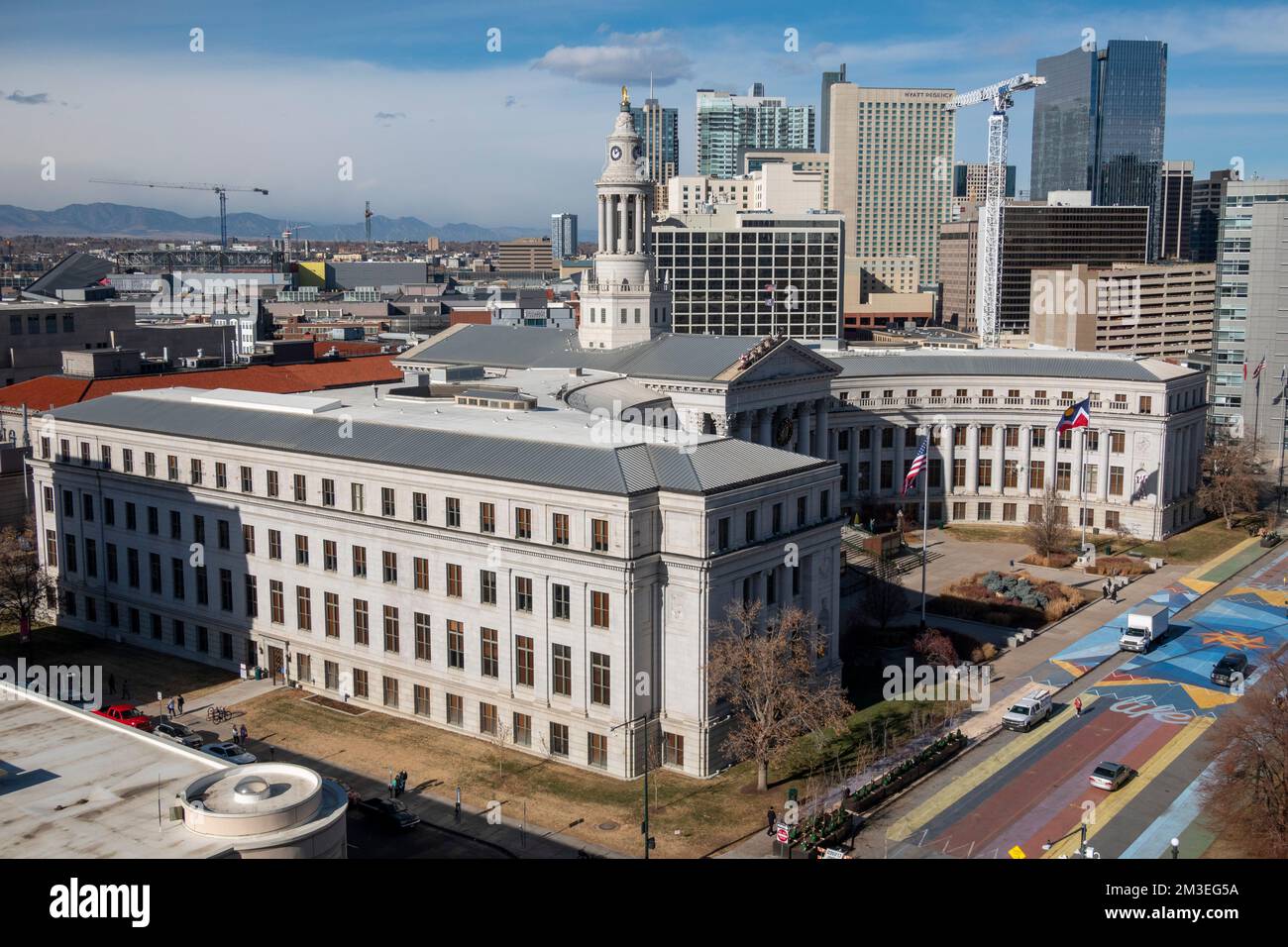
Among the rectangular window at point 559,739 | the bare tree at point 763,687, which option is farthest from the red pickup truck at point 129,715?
the bare tree at point 763,687

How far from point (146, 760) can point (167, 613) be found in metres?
39.4

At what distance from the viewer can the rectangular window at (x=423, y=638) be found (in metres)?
67.5

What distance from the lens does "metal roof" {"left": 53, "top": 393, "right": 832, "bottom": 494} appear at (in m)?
61.4

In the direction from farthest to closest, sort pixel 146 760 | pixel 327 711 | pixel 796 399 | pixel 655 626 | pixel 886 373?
1. pixel 886 373
2. pixel 796 399
3. pixel 327 711
4. pixel 655 626
5. pixel 146 760

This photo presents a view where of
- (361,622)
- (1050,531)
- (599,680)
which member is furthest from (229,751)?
(1050,531)

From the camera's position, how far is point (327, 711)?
69.4 metres

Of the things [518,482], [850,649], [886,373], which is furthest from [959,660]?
[886,373]

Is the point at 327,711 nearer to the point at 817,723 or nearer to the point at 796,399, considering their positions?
the point at 817,723

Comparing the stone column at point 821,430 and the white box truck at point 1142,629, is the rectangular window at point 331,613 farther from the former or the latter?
the stone column at point 821,430

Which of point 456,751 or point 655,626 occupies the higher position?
point 655,626

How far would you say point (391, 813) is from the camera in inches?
2124

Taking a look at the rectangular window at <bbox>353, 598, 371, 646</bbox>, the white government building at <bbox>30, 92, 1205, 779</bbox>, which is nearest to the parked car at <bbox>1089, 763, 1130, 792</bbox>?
the white government building at <bbox>30, 92, 1205, 779</bbox>

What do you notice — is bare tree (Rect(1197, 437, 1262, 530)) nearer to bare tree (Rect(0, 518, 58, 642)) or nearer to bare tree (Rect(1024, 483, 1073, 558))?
bare tree (Rect(1024, 483, 1073, 558))

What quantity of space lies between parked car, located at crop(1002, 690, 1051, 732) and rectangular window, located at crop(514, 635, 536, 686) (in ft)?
82.5
